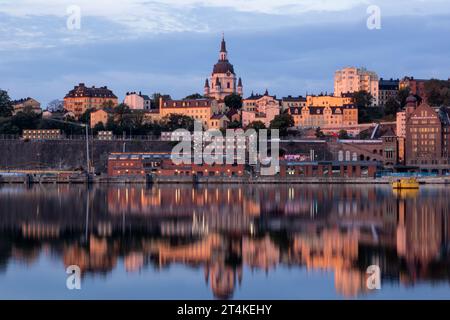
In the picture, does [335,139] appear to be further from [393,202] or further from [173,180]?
[393,202]

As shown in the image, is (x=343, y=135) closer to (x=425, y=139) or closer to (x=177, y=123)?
(x=425, y=139)

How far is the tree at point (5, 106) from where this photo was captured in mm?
75625

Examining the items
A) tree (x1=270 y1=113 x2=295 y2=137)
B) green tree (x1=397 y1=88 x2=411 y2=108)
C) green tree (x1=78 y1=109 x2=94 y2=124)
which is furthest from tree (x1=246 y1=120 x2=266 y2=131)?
green tree (x1=78 y1=109 x2=94 y2=124)

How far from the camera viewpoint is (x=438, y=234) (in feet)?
73.1

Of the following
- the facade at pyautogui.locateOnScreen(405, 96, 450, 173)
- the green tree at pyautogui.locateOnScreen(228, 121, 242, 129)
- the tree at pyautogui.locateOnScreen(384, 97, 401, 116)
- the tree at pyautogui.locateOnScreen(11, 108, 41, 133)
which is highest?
the tree at pyautogui.locateOnScreen(384, 97, 401, 116)

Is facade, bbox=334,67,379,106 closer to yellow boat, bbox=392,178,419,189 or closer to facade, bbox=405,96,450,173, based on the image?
facade, bbox=405,96,450,173

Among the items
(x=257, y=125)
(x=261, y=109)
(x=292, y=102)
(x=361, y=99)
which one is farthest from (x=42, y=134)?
(x=361, y=99)

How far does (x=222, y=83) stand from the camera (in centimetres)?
9069

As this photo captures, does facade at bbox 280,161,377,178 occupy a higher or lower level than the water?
higher

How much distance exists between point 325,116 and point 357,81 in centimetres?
1045

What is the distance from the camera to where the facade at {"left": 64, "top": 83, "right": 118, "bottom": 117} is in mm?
84875

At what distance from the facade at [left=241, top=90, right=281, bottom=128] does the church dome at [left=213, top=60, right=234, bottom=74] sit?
10028mm

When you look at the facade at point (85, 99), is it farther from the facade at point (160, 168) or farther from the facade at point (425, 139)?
the facade at point (425, 139)
